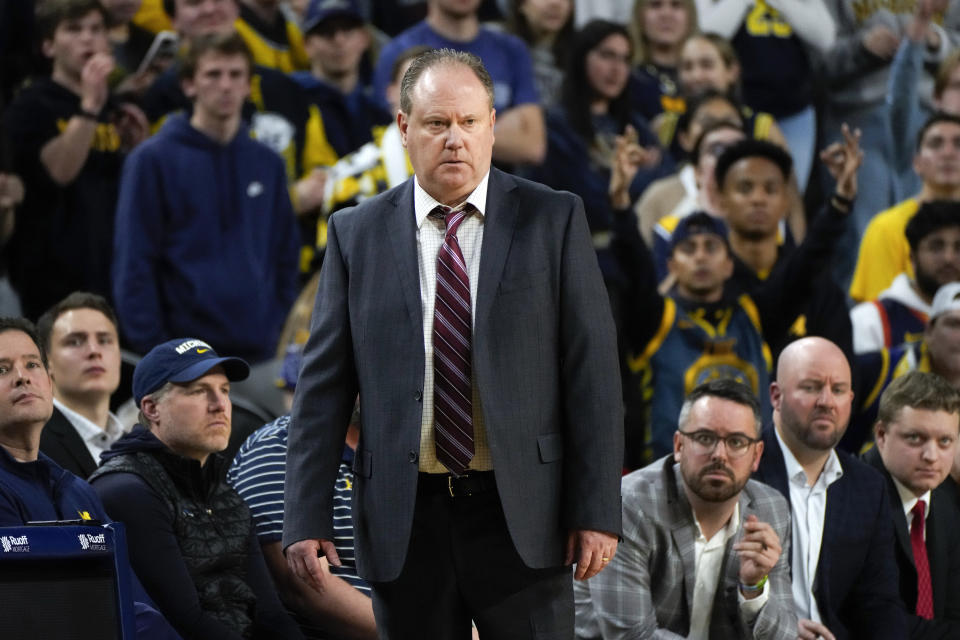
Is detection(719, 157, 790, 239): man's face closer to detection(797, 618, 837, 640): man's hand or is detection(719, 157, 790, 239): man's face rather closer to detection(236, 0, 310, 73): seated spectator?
detection(236, 0, 310, 73): seated spectator

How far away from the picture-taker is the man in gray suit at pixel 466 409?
2.53m

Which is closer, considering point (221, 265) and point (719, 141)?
point (221, 265)

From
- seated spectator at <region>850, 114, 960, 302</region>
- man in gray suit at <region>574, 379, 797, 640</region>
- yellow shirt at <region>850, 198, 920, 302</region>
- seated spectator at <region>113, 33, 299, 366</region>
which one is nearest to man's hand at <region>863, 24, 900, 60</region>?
seated spectator at <region>850, 114, 960, 302</region>

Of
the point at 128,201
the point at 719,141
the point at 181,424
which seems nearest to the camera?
the point at 181,424

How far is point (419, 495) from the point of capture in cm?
258

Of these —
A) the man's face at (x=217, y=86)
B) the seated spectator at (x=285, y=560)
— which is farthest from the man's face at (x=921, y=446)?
the man's face at (x=217, y=86)

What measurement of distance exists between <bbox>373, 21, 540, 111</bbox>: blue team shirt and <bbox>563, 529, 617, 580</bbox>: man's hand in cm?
441

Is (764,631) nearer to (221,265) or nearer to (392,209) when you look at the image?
(392,209)

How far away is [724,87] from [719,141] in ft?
3.14

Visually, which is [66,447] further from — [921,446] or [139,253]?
[921,446]

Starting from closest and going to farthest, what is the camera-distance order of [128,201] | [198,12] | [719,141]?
1. [128,201]
2. [198,12]
3. [719,141]

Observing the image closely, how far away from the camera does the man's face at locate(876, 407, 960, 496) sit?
A: 4.79m

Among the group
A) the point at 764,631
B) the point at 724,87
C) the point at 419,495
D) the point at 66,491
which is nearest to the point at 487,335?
the point at 419,495

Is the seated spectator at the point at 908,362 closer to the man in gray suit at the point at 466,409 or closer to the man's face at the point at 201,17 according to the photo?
the man's face at the point at 201,17
